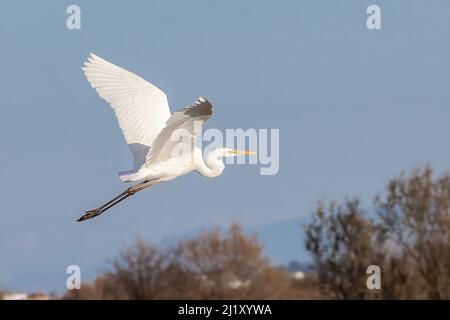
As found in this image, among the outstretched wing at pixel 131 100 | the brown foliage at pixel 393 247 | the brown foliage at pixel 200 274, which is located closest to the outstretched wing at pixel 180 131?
the outstretched wing at pixel 131 100

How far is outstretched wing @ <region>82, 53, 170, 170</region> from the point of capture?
2177 cm

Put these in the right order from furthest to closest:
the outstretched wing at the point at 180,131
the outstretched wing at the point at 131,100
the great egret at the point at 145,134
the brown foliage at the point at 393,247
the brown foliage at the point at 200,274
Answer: the brown foliage at the point at 200,274, the brown foliage at the point at 393,247, the outstretched wing at the point at 131,100, the great egret at the point at 145,134, the outstretched wing at the point at 180,131

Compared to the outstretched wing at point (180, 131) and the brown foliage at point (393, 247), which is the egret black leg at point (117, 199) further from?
the brown foliage at point (393, 247)

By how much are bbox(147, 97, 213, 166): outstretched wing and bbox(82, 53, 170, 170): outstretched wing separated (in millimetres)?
1131

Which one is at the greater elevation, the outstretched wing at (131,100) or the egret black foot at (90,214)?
the outstretched wing at (131,100)

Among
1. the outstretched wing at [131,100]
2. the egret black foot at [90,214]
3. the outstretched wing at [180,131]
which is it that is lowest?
the egret black foot at [90,214]

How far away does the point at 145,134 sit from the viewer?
71.6 feet

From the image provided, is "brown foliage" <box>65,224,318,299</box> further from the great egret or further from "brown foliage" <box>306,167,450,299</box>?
the great egret

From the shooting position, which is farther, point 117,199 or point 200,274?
point 200,274

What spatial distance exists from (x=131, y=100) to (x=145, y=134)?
70 cm

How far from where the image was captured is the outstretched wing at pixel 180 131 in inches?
715

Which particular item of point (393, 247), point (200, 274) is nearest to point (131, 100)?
point (393, 247)

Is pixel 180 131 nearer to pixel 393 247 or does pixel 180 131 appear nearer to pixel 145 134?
pixel 145 134
